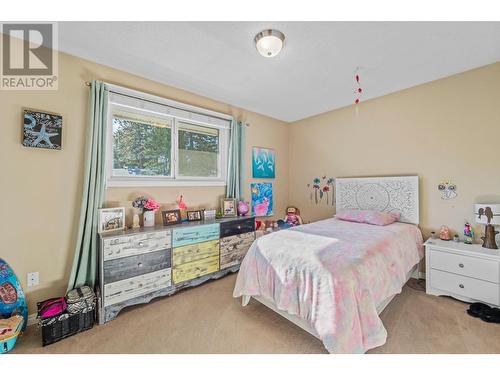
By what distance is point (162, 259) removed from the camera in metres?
2.20

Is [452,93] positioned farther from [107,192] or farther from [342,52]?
[107,192]

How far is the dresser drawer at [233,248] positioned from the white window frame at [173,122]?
885 mm

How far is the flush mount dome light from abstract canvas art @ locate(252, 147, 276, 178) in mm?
1973

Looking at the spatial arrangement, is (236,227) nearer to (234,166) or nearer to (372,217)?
(234,166)

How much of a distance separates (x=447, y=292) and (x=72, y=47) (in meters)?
4.56

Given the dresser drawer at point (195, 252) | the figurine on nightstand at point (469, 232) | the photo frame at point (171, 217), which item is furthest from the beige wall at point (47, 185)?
the figurine on nightstand at point (469, 232)

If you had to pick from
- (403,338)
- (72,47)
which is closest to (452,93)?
(403,338)

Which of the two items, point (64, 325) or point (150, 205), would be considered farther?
point (150, 205)

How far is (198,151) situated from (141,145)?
782 mm

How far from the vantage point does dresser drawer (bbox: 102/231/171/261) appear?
74.3 inches

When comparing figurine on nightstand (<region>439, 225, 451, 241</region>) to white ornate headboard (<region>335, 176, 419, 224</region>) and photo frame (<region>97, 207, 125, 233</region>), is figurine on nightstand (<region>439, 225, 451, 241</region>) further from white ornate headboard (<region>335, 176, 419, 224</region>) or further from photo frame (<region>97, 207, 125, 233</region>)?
photo frame (<region>97, 207, 125, 233</region>)

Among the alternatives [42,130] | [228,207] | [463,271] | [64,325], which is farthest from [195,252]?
[463,271]

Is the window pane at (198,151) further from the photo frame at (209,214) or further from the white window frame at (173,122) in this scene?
the photo frame at (209,214)


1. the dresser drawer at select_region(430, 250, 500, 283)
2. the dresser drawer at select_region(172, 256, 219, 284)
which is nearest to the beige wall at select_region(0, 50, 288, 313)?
the dresser drawer at select_region(172, 256, 219, 284)
